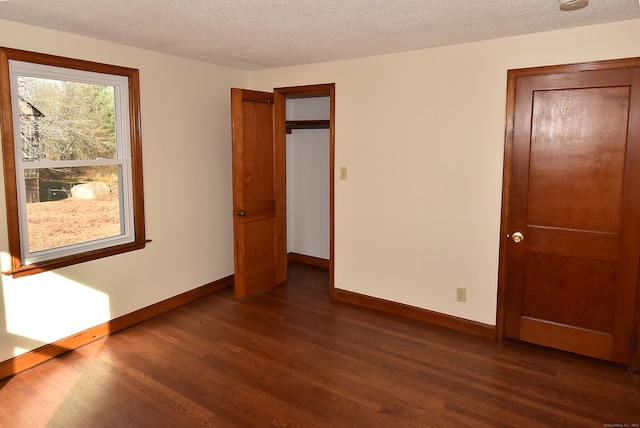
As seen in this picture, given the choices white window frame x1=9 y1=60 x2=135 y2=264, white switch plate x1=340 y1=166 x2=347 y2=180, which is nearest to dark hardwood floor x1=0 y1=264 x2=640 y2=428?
white window frame x1=9 y1=60 x2=135 y2=264

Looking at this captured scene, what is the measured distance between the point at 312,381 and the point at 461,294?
60.1 inches

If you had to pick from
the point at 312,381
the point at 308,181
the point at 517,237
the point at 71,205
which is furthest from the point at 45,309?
the point at 517,237

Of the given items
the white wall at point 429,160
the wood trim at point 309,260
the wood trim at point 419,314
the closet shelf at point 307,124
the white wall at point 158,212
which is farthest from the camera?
the wood trim at point 309,260

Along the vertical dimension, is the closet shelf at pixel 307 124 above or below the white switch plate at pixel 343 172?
above

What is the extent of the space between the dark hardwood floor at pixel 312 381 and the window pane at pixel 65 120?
60.2 inches

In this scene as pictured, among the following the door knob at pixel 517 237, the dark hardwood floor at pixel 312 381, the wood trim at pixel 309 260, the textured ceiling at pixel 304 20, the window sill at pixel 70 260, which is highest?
the textured ceiling at pixel 304 20

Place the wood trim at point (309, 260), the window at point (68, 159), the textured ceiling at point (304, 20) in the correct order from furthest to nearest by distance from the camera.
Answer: the wood trim at point (309, 260) → the window at point (68, 159) → the textured ceiling at point (304, 20)

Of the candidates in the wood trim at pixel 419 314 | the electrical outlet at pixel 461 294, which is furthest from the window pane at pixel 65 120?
the electrical outlet at pixel 461 294

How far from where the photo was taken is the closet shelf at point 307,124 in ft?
16.7

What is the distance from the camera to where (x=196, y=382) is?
9.57 feet

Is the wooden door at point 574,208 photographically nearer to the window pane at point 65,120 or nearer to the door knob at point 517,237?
the door knob at point 517,237

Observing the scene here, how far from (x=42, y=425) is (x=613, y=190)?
391 cm

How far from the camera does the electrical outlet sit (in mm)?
3667

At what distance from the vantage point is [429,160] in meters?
3.72
